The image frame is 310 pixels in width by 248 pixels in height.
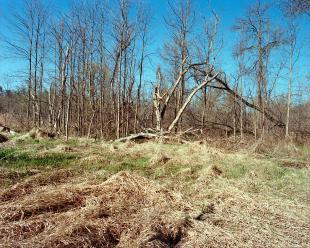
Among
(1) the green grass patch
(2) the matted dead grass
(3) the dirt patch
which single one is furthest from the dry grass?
(3) the dirt patch

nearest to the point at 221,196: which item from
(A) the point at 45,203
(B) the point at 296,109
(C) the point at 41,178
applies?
(A) the point at 45,203

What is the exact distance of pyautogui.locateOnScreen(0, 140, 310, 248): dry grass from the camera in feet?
11.4

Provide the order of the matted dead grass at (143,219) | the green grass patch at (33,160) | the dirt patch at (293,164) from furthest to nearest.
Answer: the dirt patch at (293,164) < the green grass patch at (33,160) < the matted dead grass at (143,219)

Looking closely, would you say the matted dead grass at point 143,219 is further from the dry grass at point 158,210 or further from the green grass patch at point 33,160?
the green grass patch at point 33,160

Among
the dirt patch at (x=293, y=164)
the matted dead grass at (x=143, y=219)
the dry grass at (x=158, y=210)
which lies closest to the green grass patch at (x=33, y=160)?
the dry grass at (x=158, y=210)

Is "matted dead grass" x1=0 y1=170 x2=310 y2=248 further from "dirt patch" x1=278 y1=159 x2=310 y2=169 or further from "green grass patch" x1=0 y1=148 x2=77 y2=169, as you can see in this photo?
"dirt patch" x1=278 y1=159 x2=310 y2=169

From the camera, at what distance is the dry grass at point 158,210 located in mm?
3463

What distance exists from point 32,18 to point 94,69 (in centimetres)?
517

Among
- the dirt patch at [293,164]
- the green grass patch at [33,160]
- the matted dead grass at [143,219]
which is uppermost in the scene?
the green grass patch at [33,160]

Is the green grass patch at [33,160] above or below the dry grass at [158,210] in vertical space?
above

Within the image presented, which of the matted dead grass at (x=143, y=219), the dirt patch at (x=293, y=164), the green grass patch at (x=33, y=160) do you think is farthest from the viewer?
the dirt patch at (x=293, y=164)

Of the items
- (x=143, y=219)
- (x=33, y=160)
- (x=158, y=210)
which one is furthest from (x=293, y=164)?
(x=33, y=160)

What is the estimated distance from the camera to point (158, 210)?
4328mm

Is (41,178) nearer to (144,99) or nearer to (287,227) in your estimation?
(287,227)
